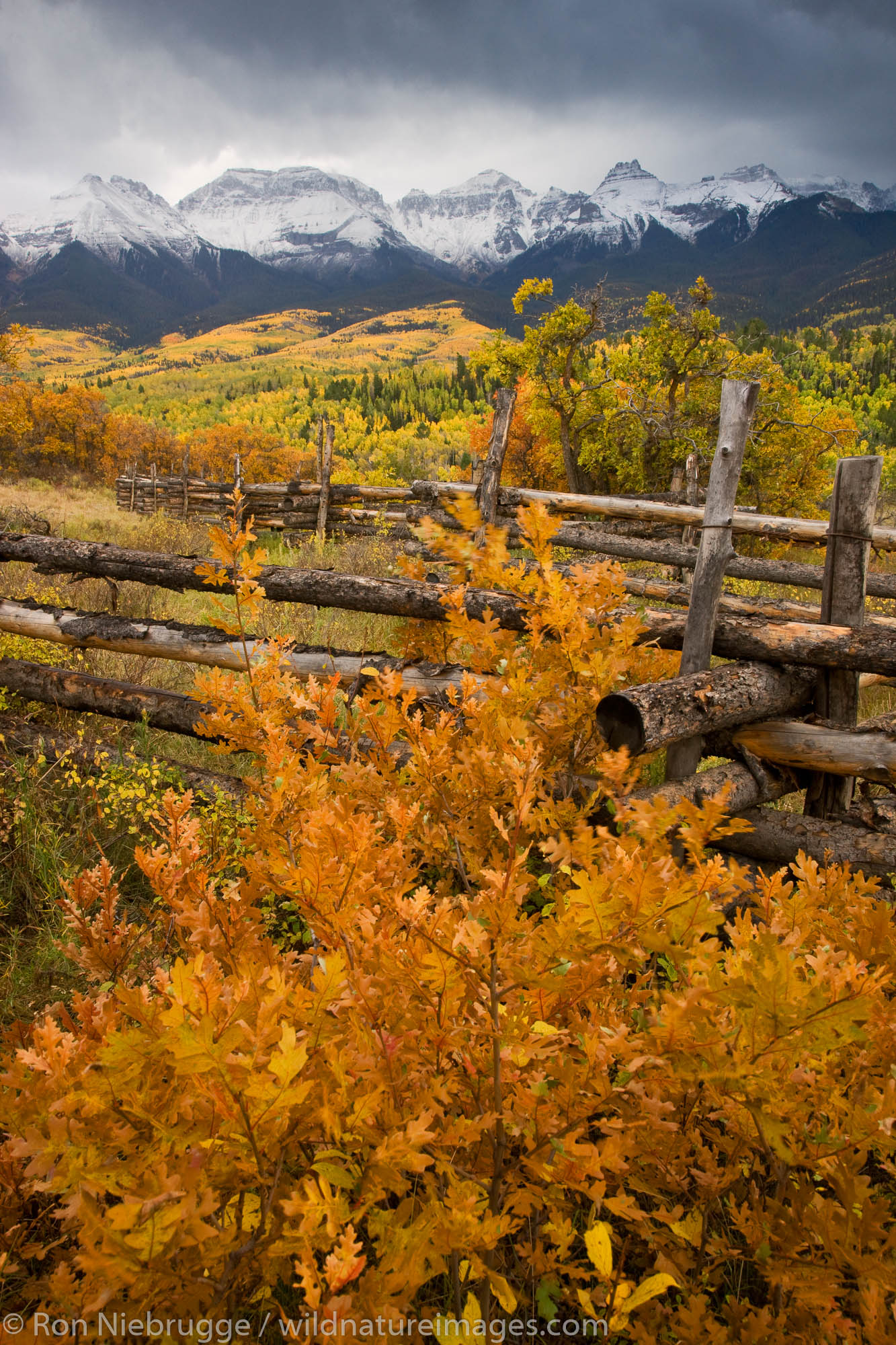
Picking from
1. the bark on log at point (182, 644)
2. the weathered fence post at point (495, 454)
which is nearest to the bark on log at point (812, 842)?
the bark on log at point (182, 644)

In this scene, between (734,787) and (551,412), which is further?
(551,412)

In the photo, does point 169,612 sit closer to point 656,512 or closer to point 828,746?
point 656,512

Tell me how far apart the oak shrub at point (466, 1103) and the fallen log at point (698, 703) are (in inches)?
32.2

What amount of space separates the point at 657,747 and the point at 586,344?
1708cm

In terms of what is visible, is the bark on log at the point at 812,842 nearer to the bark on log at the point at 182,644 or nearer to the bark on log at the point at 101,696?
the bark on log at the point at 182,644

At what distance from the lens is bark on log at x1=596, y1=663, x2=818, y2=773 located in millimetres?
2127

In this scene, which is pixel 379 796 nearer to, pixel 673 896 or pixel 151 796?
pixel 673 896

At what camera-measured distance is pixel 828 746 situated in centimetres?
274

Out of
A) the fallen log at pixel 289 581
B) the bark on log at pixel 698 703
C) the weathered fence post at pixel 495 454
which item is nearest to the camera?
the bark on log at pixel 698 703

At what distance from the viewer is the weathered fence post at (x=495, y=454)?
6777 millimetres

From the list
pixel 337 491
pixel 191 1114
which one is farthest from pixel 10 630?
pixel 337 491

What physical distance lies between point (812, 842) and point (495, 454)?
5385 mm

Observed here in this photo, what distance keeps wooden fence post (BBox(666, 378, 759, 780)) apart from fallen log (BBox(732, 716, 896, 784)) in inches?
11.6

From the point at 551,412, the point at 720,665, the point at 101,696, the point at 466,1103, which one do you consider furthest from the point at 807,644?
the point at 551,412
